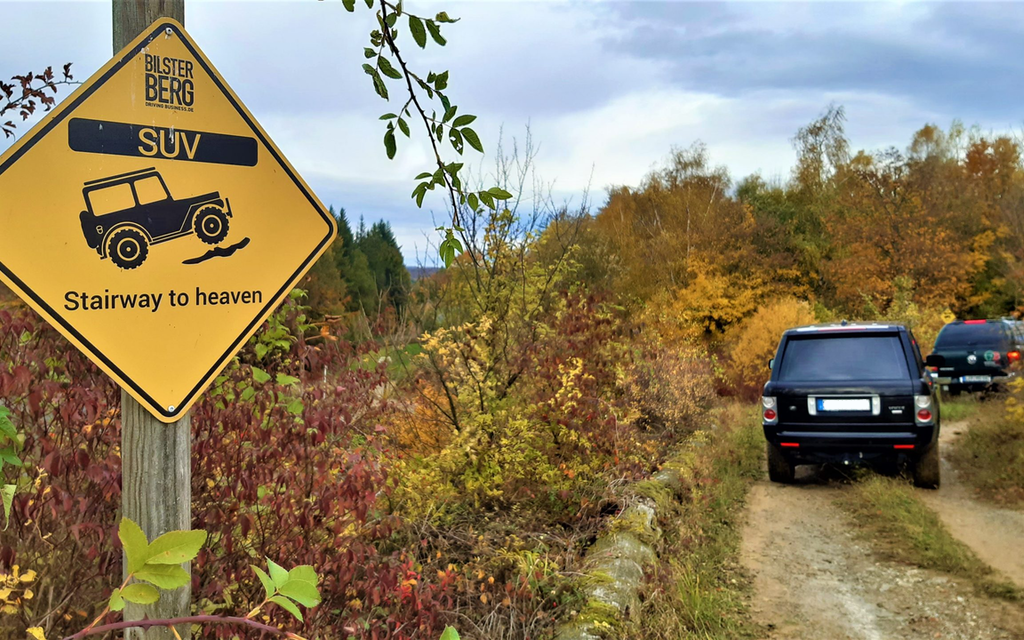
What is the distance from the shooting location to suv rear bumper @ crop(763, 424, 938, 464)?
23.2ft

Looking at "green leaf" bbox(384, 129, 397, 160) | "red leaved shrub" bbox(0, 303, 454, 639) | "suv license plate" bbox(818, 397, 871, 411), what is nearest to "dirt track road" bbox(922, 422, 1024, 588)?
"suv license plate" bbox(818, 397, 871, 411)

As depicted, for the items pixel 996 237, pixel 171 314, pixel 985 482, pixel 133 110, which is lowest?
pixel 985 482

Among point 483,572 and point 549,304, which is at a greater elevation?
point 549,304

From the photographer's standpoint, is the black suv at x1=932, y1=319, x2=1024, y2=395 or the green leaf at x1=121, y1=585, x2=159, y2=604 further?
the black suv at x1=932, y1=319, x2=1024, y2=395

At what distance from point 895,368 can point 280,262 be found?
699cm

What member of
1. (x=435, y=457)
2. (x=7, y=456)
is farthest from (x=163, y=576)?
(x=435, y=457)

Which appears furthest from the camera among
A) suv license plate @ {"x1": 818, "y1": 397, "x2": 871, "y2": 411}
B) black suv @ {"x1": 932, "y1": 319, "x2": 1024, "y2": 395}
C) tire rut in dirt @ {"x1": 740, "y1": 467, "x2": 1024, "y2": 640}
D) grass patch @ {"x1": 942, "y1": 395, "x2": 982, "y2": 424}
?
black suv @ {"x1": 932, "y1": 319, "x2": 1024, "y2": 395}

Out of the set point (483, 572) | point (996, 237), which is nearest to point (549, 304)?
point (483, 572)

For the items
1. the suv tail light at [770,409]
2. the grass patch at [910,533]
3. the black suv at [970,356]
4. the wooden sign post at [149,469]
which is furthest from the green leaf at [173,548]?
the black suv at [970,356]

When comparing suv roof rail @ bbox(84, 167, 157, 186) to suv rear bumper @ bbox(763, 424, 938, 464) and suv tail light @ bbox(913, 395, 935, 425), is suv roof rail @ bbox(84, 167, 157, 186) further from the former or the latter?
suv tail light @ bbox(913, 395, 935, 425)

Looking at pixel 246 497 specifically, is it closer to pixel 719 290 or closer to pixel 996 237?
pixel 719 290

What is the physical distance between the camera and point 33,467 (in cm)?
264

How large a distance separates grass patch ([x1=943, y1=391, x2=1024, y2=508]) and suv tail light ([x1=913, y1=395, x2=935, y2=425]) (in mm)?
1081

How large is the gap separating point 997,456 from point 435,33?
8.85 meters
